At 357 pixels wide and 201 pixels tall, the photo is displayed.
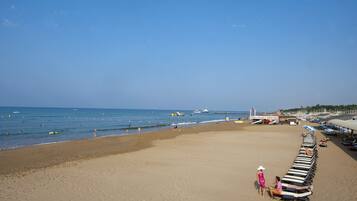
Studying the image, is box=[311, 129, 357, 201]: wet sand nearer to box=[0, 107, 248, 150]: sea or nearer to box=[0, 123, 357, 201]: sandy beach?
box=[0, 123, 357, 201]: sandy beach

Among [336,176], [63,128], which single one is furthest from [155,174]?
[63,128]

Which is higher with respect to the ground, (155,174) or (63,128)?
(155,174)

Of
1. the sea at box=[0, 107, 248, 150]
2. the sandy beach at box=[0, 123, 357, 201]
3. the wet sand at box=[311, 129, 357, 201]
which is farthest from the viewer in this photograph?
the sea at box=[0, 107, 248, 150]

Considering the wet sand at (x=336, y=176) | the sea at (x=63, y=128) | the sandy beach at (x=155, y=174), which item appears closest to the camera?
the wet sand at (x=336, y=176)

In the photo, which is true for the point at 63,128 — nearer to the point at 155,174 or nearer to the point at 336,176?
the point at 155,174

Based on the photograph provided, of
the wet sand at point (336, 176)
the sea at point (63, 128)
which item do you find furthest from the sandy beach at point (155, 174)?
the sea at point (63, 128)

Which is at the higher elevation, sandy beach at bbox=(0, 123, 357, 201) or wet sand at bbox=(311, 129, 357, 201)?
sandy beach at bbox=(0, 123, 357, 201)

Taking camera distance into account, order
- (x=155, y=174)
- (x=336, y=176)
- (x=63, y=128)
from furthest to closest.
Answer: (x=63, y=128), (x=155, y=174), (x=336, y=176)

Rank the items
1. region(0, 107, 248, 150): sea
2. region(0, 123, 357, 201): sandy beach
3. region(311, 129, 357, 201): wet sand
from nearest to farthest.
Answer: region(311, 129, 357, 201): wet sand < region(0, 123, 357, 201): sandy beach < region(0, 107, 248, 150): sea

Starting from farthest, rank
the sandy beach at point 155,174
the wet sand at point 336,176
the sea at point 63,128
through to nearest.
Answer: the sea at point 63,128 < the sandy beach at point 155,174 < the wet sand at point 336,176

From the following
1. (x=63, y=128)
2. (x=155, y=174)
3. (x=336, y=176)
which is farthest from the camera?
(x=63, y=128)

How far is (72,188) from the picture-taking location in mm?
11203

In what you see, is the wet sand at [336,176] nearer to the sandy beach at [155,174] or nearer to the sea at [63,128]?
the sandy beach at [155,174]

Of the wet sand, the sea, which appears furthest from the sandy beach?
the sea
